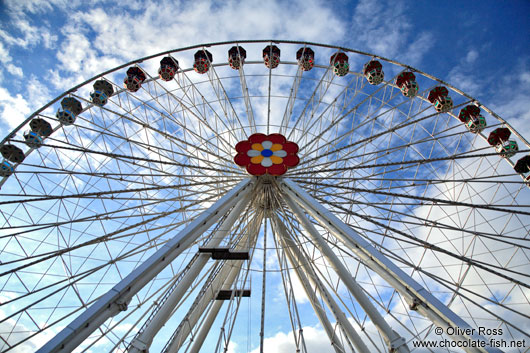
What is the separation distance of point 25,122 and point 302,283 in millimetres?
14660

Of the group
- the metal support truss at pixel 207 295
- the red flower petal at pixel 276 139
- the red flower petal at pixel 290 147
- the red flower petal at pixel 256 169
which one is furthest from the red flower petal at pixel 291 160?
the metal support truss at pixel 207 295

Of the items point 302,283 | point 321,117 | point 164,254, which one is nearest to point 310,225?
point 302,283

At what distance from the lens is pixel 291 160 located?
523 inches

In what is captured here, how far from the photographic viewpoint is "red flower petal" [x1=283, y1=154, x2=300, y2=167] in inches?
521

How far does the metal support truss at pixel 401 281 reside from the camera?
20.4ft

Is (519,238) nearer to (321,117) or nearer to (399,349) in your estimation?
(399,349)

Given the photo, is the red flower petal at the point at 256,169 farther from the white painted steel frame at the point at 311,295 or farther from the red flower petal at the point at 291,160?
the white painted steel frame at the point at 311,295

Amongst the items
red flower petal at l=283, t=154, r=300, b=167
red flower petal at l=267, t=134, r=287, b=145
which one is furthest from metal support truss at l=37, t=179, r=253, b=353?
red flower petal at l=267, t=134, r=287, b=145

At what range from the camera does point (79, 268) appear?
13664 millimetres

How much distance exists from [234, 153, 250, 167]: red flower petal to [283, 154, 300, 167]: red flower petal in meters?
1.68

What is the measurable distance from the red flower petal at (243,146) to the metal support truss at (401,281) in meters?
4.26

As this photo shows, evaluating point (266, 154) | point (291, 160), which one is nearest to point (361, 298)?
point (291, 160)

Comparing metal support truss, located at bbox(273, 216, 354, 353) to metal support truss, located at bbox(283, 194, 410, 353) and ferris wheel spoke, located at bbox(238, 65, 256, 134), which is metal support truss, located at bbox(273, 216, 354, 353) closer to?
metal support truss, located at bbox(283, 194, 410, 353)

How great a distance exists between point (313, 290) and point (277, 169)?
5323mm
